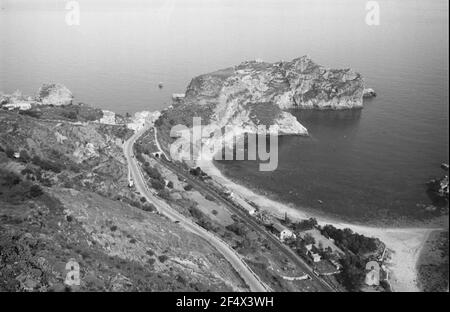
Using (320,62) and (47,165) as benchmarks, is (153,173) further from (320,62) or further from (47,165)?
(320,62)

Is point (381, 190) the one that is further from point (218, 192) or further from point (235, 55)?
point (235, 55)

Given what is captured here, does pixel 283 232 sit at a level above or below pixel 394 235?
above

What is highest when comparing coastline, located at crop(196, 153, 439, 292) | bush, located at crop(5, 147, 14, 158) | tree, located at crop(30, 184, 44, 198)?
bush, located at crop(5, 147, 14, 158)

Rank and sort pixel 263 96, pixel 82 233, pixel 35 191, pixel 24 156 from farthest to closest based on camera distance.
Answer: pixel 263 96 → pixel 24 156 → pixel 35 191 → pixel 82 233

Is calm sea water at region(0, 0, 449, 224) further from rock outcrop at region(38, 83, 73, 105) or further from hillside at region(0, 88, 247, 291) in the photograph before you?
hillside at region(0, 88, 247, 291)

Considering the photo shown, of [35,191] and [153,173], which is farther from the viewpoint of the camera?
[153,173]

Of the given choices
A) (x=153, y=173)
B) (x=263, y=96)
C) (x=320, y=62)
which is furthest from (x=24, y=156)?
(x=320, y=62)

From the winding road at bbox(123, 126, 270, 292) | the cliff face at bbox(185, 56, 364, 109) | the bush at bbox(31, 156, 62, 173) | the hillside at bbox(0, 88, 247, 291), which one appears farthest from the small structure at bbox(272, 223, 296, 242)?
the cliff face at bbox(185, 56, 364, 109)
